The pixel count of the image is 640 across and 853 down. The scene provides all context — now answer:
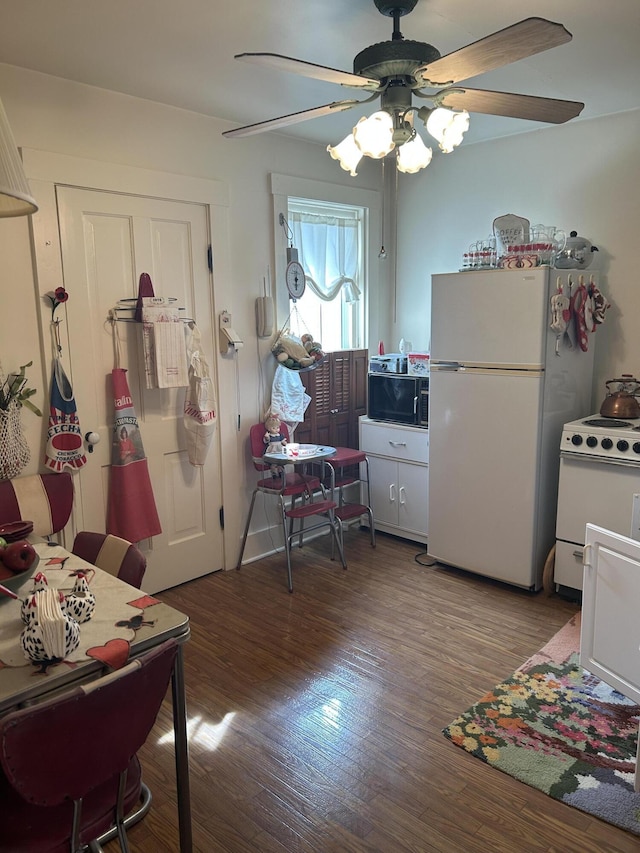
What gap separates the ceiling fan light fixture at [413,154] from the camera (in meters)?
2.05

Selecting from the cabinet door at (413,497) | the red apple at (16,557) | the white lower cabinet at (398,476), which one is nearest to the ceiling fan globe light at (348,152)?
the red apple at (16,557)

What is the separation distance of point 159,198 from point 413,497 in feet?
7.84

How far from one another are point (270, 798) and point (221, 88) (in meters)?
2.99

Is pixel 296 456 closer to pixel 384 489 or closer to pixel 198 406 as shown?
pixel 198 406

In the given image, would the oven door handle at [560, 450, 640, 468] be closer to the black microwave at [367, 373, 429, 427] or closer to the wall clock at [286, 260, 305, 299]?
the black microwave at [367, 373, 429, 427]

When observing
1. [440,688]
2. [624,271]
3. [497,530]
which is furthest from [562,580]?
[624,271]

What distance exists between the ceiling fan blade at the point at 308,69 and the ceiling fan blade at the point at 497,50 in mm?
170

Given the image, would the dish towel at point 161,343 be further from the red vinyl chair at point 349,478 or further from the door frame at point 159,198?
the red vinyl chair at point 349,478

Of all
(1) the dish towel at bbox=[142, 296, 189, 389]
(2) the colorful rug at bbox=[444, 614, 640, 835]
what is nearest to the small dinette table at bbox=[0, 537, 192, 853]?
(2) the colorful rug at bbox=[444, 614, 640, 835]

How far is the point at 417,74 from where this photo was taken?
6.16ft

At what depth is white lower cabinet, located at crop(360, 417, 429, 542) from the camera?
409 centimetres

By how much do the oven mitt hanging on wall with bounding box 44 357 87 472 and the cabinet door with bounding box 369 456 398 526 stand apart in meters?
2.07

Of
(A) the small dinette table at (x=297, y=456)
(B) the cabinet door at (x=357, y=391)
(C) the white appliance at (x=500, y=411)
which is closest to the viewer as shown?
(C) the white appliance at (x=500, y=411)

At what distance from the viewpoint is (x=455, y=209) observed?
425cm
